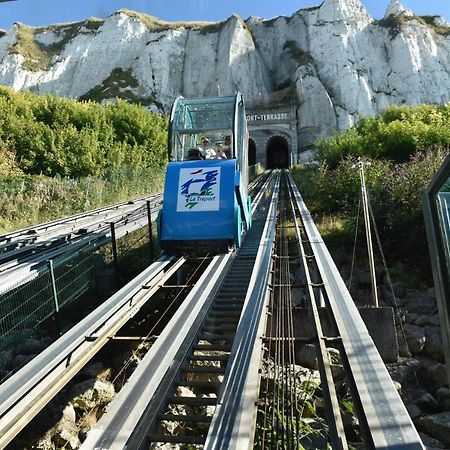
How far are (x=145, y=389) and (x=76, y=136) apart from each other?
61.6 ft

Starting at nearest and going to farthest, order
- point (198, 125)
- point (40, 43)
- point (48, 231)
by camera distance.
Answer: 1. point (198, 125)
2. point (48, 231)
3. point (40, 43)

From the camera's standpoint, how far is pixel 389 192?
1219 centimetres

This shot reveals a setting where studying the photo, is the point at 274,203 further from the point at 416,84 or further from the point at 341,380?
the point at 416,84

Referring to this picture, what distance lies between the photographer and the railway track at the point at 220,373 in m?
2.94

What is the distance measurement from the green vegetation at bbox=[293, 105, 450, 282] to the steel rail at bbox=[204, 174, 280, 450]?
604 cm

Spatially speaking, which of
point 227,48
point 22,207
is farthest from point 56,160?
point 227,48

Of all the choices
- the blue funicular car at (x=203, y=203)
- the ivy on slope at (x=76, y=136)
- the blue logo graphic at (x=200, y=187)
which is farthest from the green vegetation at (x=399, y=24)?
the blue logo graphic at (x=200, y=187)

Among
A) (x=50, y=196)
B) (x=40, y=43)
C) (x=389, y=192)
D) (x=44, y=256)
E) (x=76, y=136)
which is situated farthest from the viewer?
(x=40, y=43)

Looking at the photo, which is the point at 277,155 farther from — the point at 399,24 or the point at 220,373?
the point at 220,373

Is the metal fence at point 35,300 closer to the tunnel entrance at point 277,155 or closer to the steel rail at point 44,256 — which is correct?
the steel rail at point 44,256

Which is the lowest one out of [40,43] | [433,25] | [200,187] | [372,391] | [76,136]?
[372,391]

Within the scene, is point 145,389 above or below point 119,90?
below

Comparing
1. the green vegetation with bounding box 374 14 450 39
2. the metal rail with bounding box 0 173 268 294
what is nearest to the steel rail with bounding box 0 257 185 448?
the metal rail with bounding box 0 173 268 294

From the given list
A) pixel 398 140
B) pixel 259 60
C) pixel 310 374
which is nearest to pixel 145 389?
pixel 310 374
